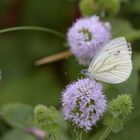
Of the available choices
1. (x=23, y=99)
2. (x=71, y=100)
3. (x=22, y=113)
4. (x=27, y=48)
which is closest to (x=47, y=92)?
(x=23, y=99)

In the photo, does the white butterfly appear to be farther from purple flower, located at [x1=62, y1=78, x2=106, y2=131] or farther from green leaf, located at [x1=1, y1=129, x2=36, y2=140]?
green leaf, located at [x1=1, y1=129, x2=36, y2=140]

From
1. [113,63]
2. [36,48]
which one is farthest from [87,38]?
[36,48]

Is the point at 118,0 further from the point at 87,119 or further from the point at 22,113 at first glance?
the point at 87,119

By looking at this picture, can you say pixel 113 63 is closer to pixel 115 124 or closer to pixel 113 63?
pixel 113 63

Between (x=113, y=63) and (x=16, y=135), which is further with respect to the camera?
(x=16, y=135)

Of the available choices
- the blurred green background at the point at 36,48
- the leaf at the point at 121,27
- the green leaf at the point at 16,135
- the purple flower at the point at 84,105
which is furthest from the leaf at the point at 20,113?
the purple flower at the point at 84,105
